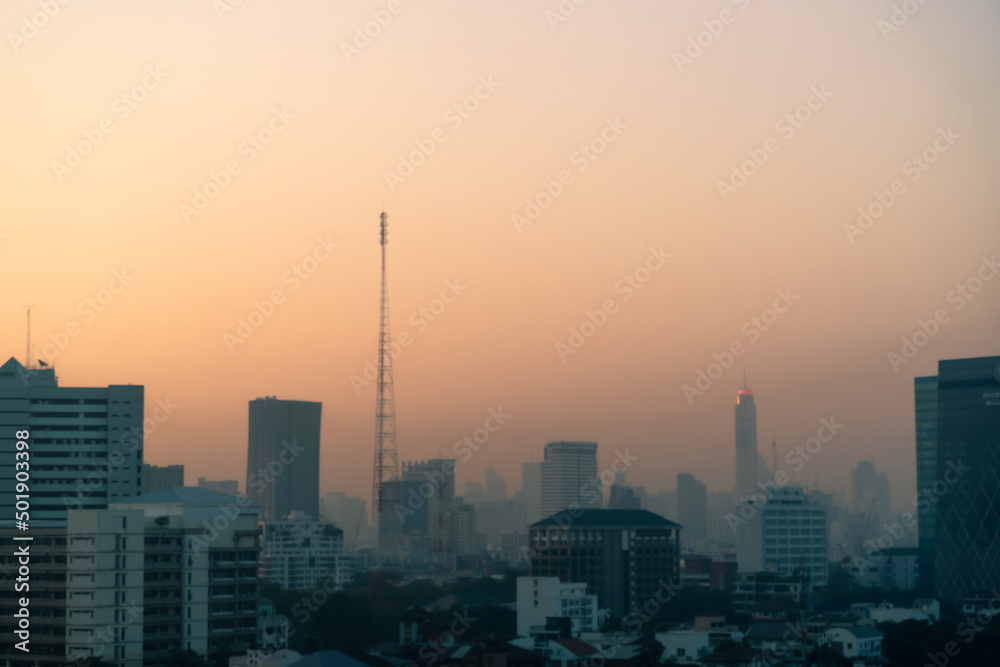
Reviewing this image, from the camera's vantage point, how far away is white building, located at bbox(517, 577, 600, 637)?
5562 cm

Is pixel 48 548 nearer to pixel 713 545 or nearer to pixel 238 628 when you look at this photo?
pixel 238 628

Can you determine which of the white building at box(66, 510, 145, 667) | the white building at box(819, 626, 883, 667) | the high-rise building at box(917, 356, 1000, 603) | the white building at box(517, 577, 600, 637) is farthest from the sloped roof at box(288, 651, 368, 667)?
the high-rise building at box(917, 356, 1000, 603)

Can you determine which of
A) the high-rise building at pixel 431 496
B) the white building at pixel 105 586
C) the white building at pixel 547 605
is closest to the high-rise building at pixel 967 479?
the white building at pixel 547 605

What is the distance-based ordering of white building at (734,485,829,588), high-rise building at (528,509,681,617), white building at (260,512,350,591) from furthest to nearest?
white building at (260,512,350,591) < white building at (734,485,829,588) < high-rise building at (528,509,681,617)

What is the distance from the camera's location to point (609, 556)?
72188 mm

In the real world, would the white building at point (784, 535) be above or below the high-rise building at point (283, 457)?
Result: below

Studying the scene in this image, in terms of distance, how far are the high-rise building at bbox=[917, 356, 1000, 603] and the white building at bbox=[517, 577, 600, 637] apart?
1252 inches

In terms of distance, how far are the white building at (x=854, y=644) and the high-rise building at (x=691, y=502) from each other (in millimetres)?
147963

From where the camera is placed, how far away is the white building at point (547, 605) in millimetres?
55625

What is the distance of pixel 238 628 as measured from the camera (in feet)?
125

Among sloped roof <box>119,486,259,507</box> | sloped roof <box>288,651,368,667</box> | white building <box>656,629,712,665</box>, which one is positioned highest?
sloped roof <box>119,486,259,507</box>

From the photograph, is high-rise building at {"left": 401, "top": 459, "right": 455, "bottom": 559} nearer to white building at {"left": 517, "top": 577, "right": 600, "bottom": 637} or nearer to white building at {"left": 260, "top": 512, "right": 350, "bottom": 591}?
white building at {"left": 260, "top": 512, "right": 350, "bottom": 591}

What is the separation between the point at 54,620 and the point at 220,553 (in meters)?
5.20

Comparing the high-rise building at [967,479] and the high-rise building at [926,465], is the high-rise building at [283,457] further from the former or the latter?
the high-rise building at [967,479]
